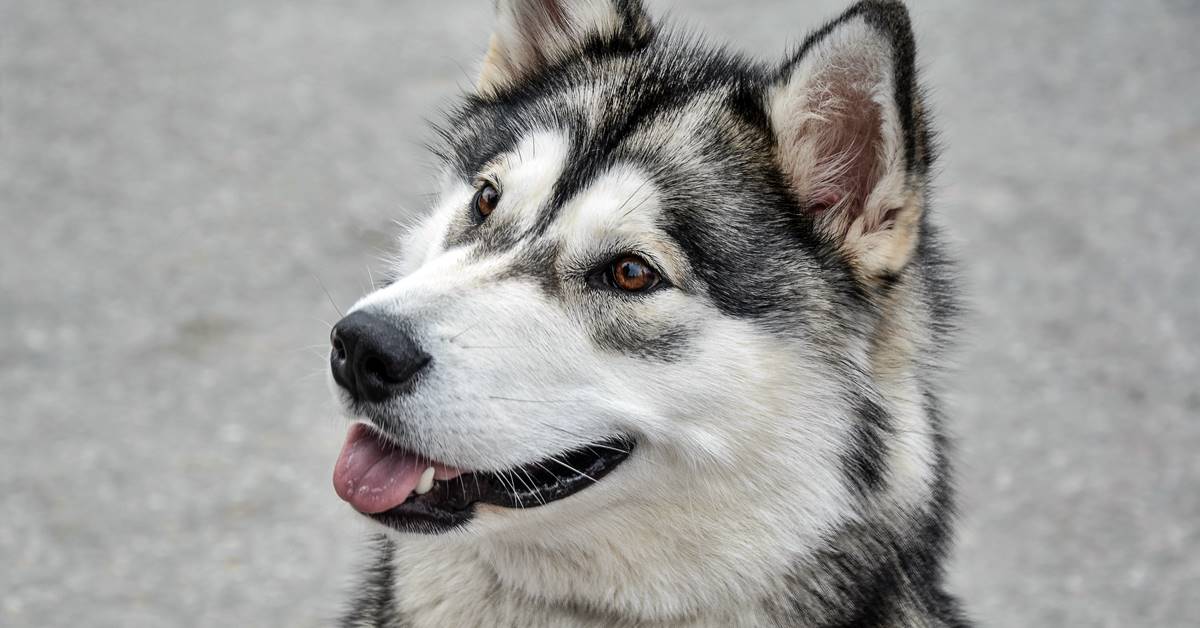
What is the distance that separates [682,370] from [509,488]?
527 millimetres

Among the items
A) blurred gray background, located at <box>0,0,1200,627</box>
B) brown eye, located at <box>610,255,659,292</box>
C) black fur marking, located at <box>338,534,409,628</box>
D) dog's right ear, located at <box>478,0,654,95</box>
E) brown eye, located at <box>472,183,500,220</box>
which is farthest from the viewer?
blurred gray background, located at <box>0,0,1200,627</box>

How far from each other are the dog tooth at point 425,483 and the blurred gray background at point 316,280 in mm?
1213

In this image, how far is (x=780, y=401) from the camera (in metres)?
3.12

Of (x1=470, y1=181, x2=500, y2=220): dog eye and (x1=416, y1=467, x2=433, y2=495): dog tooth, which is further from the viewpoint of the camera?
(x1=470, y1=181, x2=500, y2=220): dog eye

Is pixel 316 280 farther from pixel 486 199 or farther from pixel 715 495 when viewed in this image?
pixel 715 495

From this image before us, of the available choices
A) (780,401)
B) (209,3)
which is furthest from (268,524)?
(209,3)

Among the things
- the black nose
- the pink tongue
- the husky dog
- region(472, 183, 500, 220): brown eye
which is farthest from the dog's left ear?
the pink tongue

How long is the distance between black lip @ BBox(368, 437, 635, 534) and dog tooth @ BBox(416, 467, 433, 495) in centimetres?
1

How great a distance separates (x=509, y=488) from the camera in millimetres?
3084

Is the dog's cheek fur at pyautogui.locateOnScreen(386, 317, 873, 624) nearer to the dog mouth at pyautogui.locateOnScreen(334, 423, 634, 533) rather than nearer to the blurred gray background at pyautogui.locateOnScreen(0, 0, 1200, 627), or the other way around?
the dog mouth at pyautogui.locateOnScreen(334, 423, 634, 533)

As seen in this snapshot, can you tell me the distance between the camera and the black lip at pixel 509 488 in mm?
3033

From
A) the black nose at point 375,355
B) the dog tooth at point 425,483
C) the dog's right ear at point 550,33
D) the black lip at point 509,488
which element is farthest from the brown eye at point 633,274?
the dog's right ear at point 550,33

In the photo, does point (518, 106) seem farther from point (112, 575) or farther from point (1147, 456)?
point (1147, 456)

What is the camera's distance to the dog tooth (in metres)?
3.05
